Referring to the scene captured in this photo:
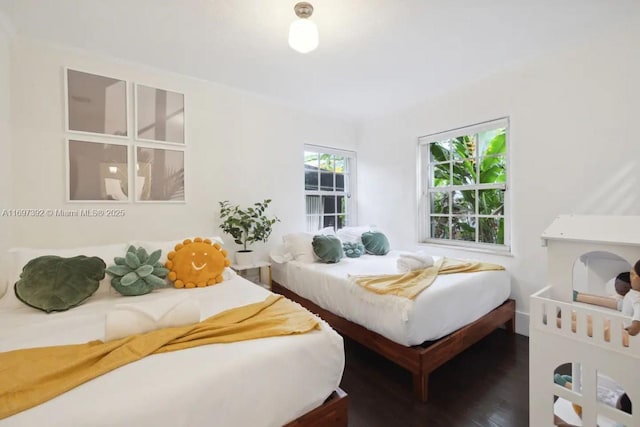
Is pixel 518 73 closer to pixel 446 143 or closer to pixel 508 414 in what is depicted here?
pixel 446 143

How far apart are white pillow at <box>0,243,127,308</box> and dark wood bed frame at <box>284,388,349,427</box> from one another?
5.06ft

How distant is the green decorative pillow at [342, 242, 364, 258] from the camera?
3.09 metres

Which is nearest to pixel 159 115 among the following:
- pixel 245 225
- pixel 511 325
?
pixel 245 225

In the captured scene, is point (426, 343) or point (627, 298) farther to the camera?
point (426, 343)

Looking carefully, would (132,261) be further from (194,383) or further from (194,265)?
(194,383)

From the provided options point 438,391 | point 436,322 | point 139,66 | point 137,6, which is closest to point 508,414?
point 438,391

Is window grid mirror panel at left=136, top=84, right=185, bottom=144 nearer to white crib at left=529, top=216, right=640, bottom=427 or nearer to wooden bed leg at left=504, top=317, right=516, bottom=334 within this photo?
white crib at left=529, top=216, right=640, bottom=427

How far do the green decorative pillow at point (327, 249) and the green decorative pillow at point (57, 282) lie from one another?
1750mm

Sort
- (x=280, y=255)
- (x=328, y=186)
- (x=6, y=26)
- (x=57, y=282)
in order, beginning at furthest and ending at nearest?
(x=328, y=186)
(x=280, y=255)
(x=6, y=26)
(x=57, y=282)

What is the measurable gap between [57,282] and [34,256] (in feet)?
1.32

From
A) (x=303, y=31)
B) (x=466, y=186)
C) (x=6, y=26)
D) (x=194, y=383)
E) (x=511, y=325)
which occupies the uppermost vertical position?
(x=6, y=26)

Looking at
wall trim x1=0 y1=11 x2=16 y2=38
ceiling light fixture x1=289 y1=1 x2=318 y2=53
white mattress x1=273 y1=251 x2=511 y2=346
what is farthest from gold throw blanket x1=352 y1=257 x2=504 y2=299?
wall trim x1=0 y1=11 x2=16 y2=38

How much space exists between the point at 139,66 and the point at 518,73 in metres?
3.41

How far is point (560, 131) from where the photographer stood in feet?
7.47
